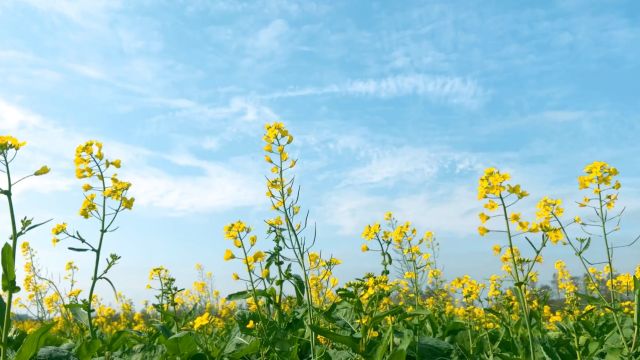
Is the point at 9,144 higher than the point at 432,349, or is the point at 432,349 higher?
the point at 9,144

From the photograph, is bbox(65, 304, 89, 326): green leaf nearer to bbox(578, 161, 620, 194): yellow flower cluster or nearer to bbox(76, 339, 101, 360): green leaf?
bbox(76, 339, 101, 360): green leaf

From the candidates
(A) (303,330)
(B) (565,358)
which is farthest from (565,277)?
(A) (303,330)

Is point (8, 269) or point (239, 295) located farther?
point (239, 295)

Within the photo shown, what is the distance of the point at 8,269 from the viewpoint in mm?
2420

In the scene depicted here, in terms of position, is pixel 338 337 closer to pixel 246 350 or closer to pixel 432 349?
pixel 246 350

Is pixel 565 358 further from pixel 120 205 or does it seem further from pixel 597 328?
pixel 120 205

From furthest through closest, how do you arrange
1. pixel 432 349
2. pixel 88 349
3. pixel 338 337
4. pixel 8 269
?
pixel 432 349
pixel 88 349
pixel 8 269
pixel 338 337

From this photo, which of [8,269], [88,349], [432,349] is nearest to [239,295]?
[88,349]

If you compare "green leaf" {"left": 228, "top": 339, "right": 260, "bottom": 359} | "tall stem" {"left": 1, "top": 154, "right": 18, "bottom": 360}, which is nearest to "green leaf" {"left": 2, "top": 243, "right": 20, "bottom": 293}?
"tall stem" {"left": 1, "top": 154, "right": 18, "bottom": 360}

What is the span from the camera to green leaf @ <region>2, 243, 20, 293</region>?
240 centimetres

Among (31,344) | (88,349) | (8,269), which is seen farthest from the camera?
(88,349)

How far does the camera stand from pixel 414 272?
4.70 meters

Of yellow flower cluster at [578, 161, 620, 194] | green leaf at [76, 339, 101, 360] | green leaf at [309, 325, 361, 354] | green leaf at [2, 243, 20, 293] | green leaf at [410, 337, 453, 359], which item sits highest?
yellow flower cluster at [578, 161, 620, 194]

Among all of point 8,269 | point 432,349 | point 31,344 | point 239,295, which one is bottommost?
point 432,349
